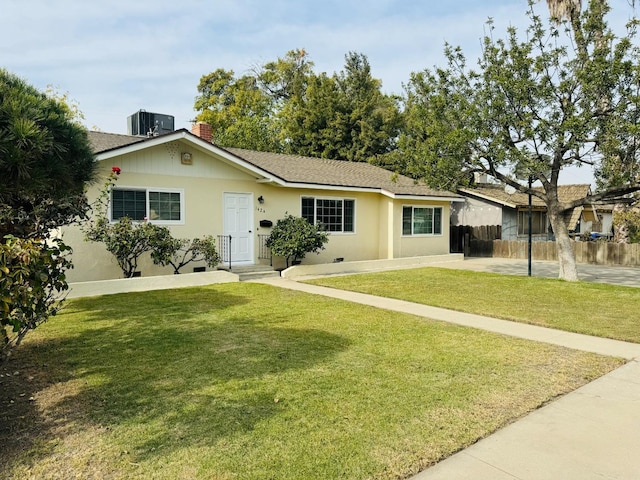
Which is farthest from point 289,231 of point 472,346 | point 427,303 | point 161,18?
point 472,346

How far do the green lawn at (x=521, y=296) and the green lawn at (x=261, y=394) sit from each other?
1.82 metres

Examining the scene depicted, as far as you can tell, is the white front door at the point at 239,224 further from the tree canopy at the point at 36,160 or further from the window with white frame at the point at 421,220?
the tree canopy at the point at 36,160

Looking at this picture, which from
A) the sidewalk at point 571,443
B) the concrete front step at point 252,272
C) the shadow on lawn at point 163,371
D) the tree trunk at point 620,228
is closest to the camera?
the sidewalk at point 571,443

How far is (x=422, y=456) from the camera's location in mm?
3287

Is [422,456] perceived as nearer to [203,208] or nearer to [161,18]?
[203,208]

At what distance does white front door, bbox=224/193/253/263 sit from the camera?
14.2m

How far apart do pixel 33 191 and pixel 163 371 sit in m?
2.55

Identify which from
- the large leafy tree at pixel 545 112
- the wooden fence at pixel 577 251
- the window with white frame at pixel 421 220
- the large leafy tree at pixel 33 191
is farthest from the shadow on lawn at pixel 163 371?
the wooden fence at pixel 577 251

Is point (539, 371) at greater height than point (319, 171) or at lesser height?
lesser

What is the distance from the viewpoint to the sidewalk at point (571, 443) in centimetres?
311

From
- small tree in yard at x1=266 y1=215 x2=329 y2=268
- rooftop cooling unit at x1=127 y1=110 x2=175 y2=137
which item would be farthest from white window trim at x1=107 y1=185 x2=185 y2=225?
rooftop cooling unit at x1=127 y1=110 x2=175 y2=137

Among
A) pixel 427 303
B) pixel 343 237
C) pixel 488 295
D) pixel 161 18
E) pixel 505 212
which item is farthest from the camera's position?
pixel 505 212

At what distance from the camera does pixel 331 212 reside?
16.9 m

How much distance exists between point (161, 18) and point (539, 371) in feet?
43.4
